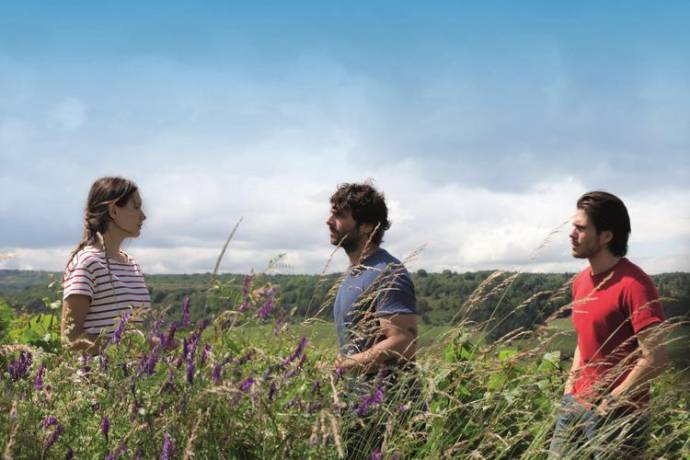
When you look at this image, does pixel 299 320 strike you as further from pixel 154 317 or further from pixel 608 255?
pixel 608 255

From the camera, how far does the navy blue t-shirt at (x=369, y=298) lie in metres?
3.48

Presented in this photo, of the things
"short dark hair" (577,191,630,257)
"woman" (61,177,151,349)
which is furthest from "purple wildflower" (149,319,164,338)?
"short dark hair" (577,191,630,257)

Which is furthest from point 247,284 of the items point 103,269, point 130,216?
point 130,216

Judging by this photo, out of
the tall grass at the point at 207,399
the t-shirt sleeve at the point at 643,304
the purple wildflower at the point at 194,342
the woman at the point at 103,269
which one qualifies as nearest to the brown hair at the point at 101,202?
the woman at the point at 103,269

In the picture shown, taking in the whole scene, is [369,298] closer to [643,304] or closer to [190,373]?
[190,373]

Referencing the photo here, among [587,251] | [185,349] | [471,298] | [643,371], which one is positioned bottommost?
[643,371]

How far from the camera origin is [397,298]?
3.51 metres

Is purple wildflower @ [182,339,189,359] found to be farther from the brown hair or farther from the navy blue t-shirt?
the brown hair

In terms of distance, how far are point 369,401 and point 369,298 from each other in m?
0.51

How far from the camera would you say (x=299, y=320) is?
3746mm

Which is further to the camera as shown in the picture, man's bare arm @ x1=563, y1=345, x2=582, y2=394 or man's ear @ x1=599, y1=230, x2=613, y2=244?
man's ear @ x1=599, y1=230, x2=613, y2=244

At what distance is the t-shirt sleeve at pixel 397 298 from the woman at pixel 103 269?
120 centimetres

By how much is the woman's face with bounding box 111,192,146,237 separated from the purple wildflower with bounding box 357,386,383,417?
5.89ft

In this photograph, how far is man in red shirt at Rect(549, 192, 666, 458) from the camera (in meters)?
3.43
